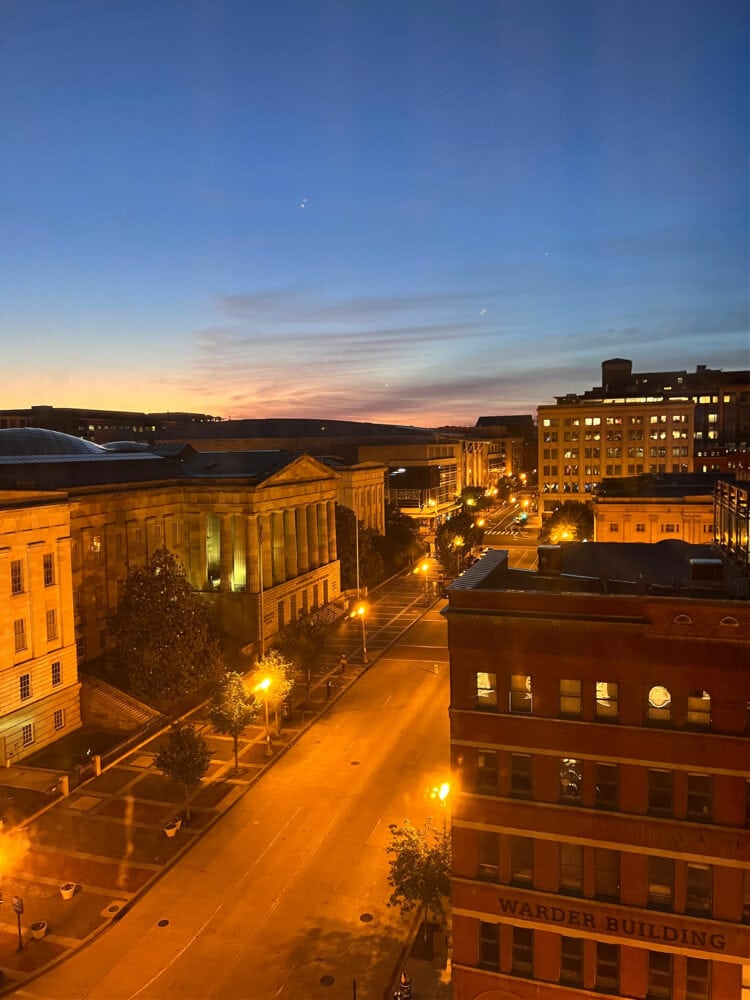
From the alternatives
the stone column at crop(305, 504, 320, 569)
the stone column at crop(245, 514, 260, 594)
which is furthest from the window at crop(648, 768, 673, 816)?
the stone column at crop(305, 504, 320, 569)

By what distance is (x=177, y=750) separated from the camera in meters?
39.8

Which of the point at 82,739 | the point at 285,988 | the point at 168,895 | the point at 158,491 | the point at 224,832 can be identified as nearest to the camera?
the point at 285,988

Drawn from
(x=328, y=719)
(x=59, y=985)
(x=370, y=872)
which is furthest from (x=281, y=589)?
(x=59, y=985)

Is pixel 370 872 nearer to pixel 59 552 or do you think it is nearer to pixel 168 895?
pixel 168 895

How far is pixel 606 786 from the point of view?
24734mm

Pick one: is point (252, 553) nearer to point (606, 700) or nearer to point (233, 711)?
point (233, 711)

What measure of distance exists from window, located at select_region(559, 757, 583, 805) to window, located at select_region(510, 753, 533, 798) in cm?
114

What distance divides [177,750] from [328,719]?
50.9ft

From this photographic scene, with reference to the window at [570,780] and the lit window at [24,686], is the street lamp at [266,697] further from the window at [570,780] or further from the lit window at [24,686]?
the window at [570,780]

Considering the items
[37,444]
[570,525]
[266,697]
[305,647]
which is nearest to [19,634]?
[266,697]

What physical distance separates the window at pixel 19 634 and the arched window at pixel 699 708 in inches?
1621

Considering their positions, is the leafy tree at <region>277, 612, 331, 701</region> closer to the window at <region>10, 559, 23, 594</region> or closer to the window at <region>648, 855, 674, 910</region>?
the window at <region>10, 559, 23, 594</region>

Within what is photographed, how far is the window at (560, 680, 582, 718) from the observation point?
25.2 meters

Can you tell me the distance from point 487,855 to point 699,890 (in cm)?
702
